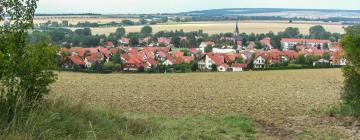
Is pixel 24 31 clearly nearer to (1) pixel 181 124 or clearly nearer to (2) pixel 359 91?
(1) pixel 181 124

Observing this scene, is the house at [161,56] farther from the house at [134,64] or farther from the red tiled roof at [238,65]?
the red tiled roof at [238,65]

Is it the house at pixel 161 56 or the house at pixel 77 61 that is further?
the house at pixel 161 56

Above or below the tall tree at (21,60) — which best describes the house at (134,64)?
below

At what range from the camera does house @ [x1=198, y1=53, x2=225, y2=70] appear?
5859 cm

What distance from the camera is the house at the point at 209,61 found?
192 ft

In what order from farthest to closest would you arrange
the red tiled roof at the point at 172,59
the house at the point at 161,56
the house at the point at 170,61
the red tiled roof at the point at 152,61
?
the house at the point at 161,56
the red tiled roof at the point at 172,59
the house at the point at 170,61
the red tiled roof at the point at 152,61

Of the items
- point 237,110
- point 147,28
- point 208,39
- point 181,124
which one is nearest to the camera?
point 181,124

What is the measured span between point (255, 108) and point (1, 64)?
11.2 m

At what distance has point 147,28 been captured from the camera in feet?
393

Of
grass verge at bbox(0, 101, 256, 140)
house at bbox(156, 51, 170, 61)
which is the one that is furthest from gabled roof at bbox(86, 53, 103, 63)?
grass verge at bbox(0, 101, 256, 140)

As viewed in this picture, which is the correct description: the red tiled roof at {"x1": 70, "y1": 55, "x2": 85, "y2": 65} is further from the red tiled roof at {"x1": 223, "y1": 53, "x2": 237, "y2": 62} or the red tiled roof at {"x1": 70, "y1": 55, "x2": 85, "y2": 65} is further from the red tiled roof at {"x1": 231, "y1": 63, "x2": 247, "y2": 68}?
the red tiled roof at {"x1": 223, "y1": 53, "x2": 237, "y2": 62}

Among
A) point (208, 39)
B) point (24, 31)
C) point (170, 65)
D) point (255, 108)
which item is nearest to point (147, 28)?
point (208, 39)

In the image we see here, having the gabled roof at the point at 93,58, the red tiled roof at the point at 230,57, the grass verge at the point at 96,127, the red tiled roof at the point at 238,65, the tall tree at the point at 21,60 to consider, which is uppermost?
the tall tree at the point at 21,60

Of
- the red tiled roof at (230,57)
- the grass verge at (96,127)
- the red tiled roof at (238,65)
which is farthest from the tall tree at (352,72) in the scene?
the red tiled roof at (230,57)
